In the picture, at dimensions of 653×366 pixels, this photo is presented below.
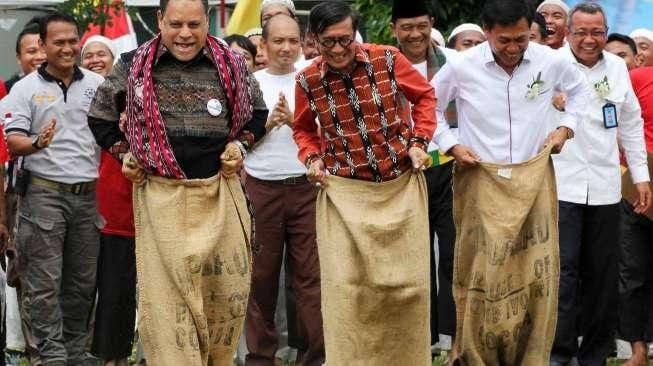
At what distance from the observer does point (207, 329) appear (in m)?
8.13

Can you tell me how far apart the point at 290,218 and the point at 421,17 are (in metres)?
1.52

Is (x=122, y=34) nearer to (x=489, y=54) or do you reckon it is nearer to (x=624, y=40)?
(x=624, y=40)

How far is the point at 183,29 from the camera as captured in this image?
8.04 metres

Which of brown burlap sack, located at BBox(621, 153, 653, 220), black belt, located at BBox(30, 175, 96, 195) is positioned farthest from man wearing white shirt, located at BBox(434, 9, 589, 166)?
black belt, located at BBox(30, 175, 96, 195)

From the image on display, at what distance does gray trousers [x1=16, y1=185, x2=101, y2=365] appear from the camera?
9.52 m

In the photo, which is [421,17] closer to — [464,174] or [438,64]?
[438,64]

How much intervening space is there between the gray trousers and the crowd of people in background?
0.04ft

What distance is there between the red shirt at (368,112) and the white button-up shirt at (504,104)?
0.32 metres

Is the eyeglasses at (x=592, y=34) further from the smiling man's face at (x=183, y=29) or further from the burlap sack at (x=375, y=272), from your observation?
the smiling man's face at (x=183, y=29)

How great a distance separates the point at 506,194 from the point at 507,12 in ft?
3.25

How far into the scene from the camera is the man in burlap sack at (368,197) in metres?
8.19

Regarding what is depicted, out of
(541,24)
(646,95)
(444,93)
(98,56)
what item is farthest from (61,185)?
(646,95)

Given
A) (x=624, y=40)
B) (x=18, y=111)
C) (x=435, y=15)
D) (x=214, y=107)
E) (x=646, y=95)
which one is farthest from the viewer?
(x=435, y=15)

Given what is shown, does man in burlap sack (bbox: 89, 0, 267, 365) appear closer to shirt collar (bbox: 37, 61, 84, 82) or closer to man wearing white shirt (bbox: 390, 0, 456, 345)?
shirt collar (bbox: 37, 61, 84, 82)
